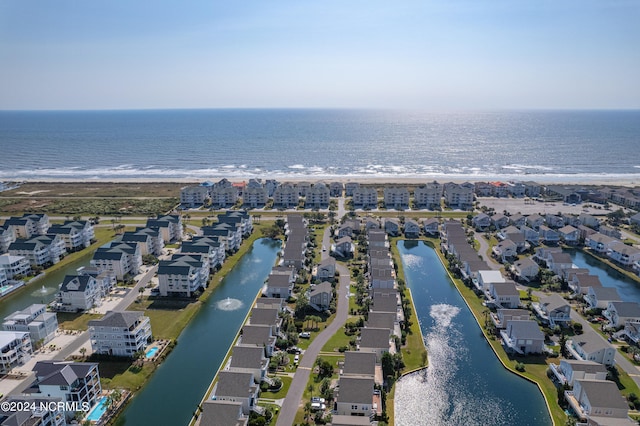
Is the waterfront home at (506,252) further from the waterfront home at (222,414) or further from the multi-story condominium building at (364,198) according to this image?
the waterfront home at (222,414)

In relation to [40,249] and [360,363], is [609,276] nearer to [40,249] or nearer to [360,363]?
[360,363]

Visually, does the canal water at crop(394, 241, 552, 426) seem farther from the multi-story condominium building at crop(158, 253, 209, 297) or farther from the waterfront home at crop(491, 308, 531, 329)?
the multi-story condominium building at crop(158, 253, 209, 297)

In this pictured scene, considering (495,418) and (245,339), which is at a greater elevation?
(245,339)

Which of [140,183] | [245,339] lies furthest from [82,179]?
[245,339]

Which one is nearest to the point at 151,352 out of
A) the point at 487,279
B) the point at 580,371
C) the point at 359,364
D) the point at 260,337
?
the point at 260,337

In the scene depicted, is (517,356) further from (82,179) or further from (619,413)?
(82,179)

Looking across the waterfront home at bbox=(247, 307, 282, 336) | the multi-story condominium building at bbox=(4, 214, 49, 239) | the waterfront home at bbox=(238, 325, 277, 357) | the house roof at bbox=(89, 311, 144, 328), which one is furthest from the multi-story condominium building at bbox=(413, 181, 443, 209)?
the multi-story condominium building at bbox=(4, 214, 49, 239)
